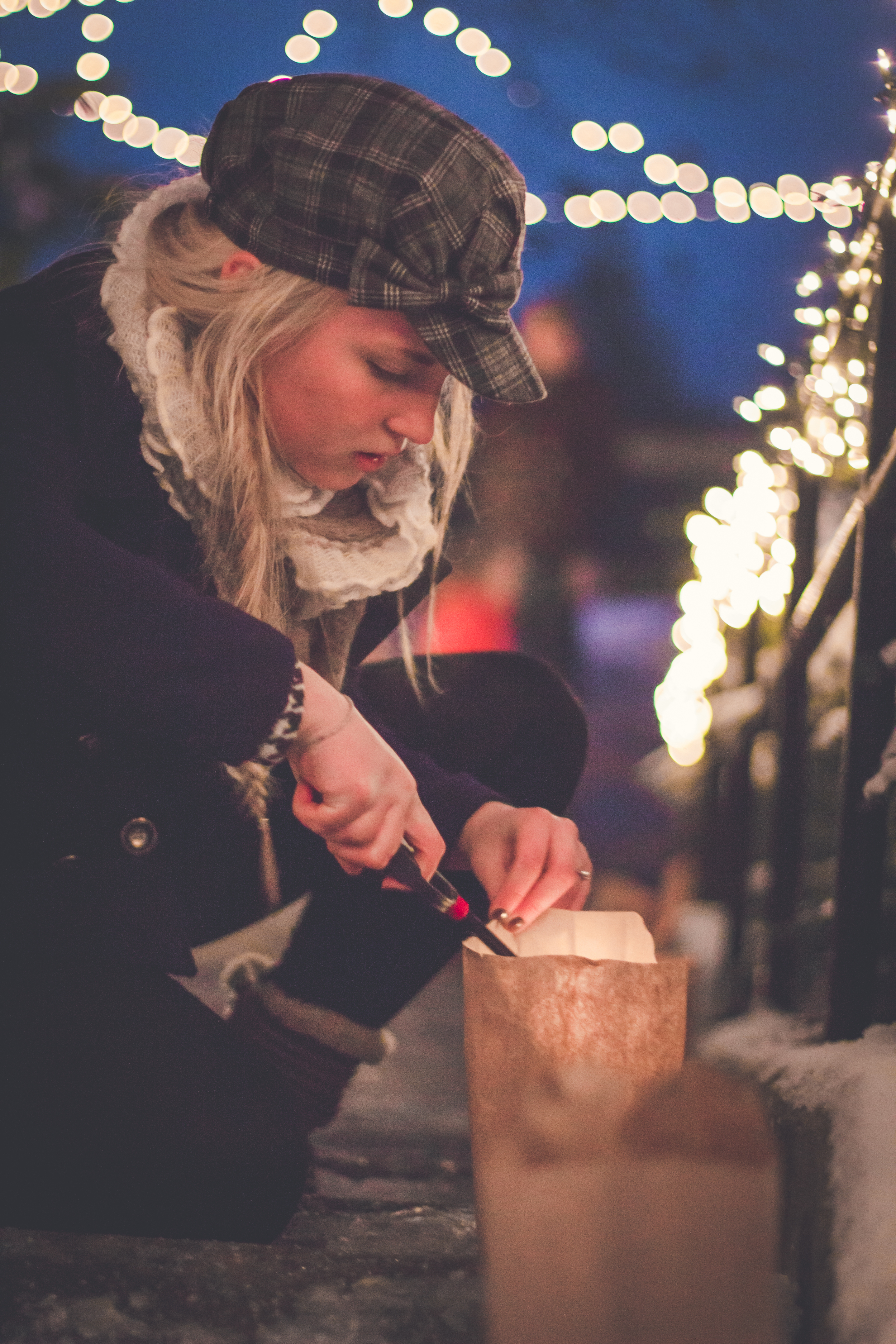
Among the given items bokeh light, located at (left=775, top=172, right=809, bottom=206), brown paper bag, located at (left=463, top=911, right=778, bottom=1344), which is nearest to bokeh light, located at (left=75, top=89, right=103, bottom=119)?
bokeh light, located at (left=775, top=172, right=809, bottom=206)

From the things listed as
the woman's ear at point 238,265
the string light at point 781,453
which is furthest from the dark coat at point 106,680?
the string light at point 781,453

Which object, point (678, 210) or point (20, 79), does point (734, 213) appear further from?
point (20, 79)

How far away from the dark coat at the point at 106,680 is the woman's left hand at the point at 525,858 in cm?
3

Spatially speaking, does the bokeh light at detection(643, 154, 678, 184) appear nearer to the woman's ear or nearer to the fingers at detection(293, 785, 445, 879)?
the woman's ear

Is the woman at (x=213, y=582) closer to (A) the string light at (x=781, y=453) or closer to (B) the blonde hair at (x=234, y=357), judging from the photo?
(B) the blonde hair at (x=234, y=357)

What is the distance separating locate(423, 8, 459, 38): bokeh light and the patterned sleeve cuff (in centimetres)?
65

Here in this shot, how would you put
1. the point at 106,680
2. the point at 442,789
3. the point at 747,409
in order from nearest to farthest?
the point at 106,680 → the point at 442,789 → the point at 747,409

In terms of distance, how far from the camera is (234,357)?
2.70 feet

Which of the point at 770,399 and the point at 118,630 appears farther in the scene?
the point at 770,399

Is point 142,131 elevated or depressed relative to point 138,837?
elevated

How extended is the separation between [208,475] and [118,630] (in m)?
0.17

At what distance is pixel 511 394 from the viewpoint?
805 mm

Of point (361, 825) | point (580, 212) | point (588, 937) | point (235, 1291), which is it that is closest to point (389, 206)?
point (580, 212)

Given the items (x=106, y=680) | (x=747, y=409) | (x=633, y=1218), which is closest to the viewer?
(x=633, y=1218)
